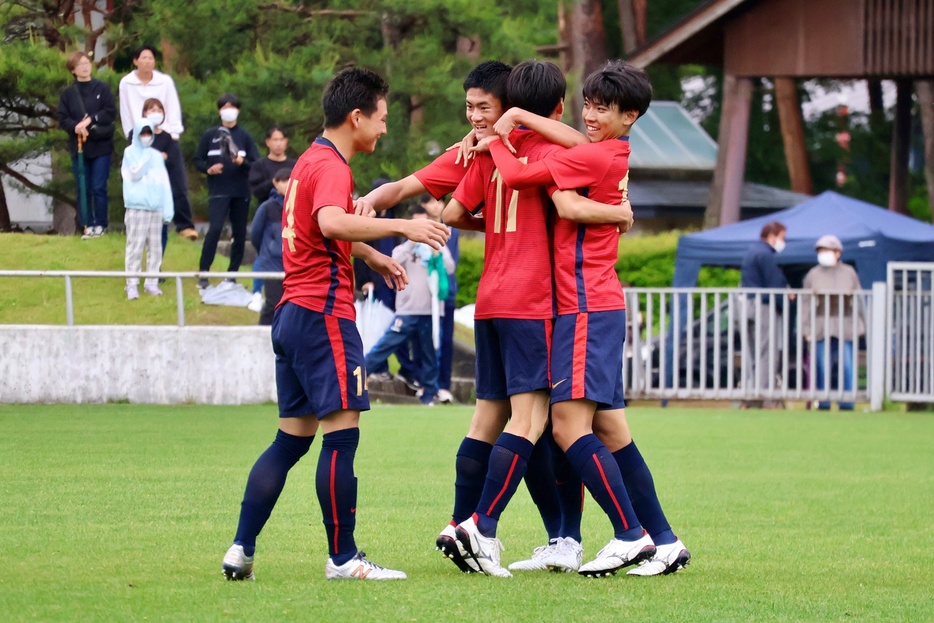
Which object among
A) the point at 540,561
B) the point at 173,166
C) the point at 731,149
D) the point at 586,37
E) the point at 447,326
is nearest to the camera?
the point at 540,561

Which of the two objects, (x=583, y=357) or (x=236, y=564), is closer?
(x=236, y=564)

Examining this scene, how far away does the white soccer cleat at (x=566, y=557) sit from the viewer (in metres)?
6.00

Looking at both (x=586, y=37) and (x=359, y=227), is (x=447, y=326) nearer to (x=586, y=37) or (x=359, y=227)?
(x=359, y=227)

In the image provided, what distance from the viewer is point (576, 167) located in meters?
5.80

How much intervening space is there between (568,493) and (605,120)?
145 centimetres

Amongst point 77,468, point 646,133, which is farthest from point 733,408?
point 646,133

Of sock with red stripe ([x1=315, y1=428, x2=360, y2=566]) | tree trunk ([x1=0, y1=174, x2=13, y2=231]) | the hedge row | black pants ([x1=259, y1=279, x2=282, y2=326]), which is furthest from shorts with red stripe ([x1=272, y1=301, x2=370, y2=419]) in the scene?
the hedge row

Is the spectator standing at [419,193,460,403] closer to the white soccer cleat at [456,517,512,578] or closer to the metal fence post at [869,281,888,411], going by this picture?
the metal fence post at [869,281,888,411]

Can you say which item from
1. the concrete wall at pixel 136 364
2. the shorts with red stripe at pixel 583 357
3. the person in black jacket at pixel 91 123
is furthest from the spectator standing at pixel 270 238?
the shorts with red stripe at pixel 583 357

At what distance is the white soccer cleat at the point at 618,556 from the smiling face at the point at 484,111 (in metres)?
1.61

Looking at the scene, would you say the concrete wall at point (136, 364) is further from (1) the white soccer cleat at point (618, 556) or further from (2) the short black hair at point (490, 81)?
(1) the white soccer cleat at point (618, 556)

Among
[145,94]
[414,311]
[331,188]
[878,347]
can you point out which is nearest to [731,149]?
[878,347]

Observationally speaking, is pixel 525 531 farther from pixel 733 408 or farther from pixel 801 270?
pixel 801 270

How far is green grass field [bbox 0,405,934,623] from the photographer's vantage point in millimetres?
5055
